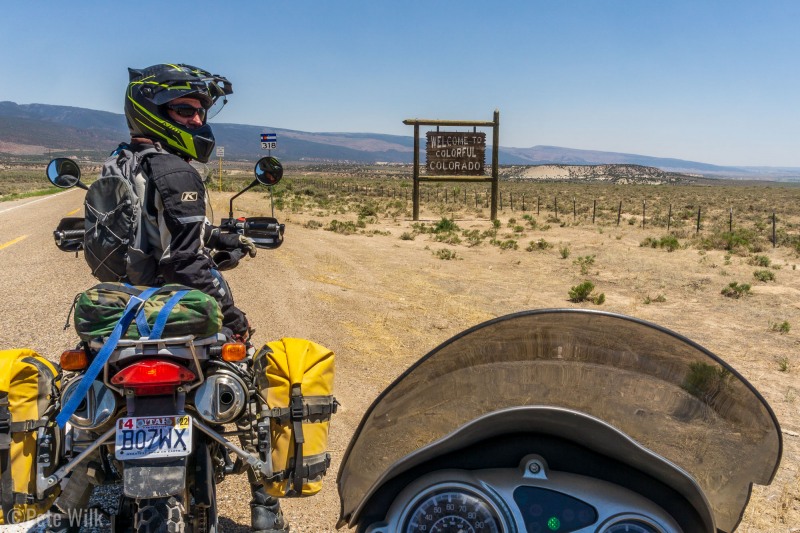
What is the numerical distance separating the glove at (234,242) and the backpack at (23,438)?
1.00m

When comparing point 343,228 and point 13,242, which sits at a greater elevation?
point 13,242

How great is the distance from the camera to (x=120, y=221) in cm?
298

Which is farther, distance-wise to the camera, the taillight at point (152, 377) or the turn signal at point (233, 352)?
the turn signal at point (233, 352)

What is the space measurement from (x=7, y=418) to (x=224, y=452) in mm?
1031

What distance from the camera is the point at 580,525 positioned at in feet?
6.47

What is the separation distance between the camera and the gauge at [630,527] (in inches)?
76.4

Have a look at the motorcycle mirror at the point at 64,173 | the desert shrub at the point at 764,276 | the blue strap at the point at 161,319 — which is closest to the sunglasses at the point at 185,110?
the motorcycle mirror at the point at 64,173

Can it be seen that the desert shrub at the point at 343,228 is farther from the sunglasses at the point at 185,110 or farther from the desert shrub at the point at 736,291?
the sunglasses at the point at 185,110

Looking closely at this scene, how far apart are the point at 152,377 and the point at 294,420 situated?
22.7 inches

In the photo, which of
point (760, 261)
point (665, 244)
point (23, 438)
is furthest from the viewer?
point (665, 244)

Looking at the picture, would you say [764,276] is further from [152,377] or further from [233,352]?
[152,377]

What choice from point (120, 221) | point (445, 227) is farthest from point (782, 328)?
point (445, 227)

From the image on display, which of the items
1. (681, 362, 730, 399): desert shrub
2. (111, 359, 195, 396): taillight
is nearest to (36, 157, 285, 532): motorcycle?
(111, 359, 195, 396): taillight

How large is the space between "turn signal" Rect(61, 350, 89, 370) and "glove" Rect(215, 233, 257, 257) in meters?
0.89
